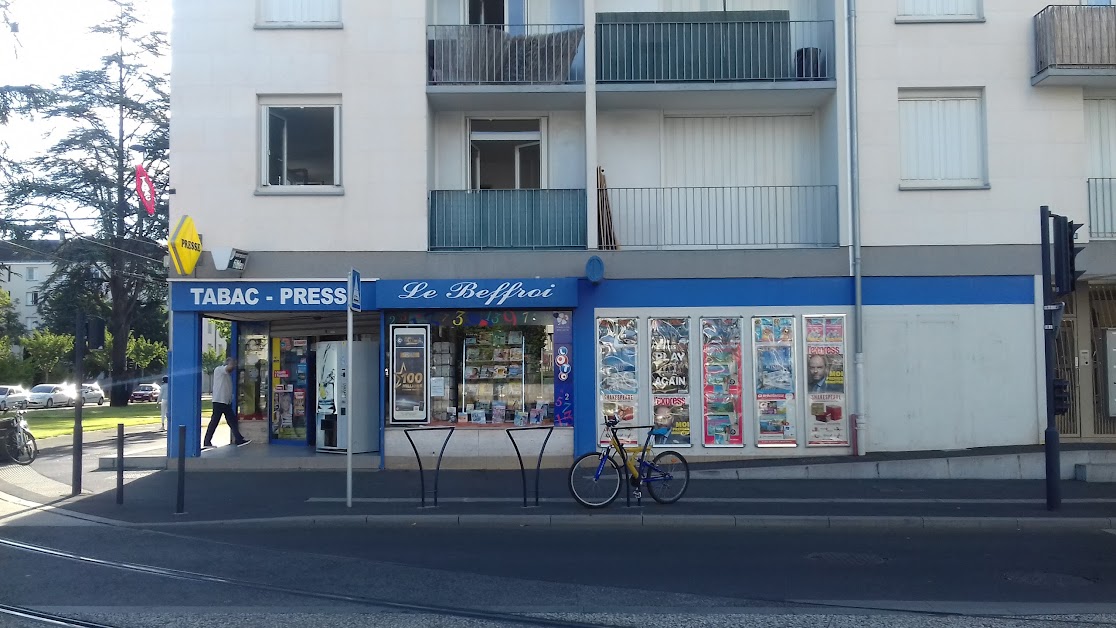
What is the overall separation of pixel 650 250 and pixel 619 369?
209cm

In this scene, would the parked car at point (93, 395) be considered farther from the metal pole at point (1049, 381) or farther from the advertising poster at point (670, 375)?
the metal pole at point (1049, 381)

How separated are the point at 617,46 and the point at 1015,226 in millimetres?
7296

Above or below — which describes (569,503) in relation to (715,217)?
below

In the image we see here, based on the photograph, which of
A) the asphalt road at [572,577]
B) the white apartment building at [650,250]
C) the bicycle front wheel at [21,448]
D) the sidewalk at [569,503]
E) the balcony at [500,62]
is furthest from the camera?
the bicycle front wheel at [21,448]

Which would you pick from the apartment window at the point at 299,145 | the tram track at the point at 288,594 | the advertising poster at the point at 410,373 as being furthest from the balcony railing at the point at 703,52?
the tram track at the point at 288,594

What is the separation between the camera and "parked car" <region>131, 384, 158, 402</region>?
183 ft

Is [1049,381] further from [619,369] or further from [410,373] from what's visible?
[410,373]

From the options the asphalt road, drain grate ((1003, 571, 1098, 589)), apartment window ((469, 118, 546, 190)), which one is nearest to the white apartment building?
apartment window ((469, 118, 546, 190))

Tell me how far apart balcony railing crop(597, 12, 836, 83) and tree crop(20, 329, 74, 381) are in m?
52.1

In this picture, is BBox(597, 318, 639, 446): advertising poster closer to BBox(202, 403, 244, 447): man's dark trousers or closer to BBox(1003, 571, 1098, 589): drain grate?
BBox(202, 403, 244, 447): man's dark trousers

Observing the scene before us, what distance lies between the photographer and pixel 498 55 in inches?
629

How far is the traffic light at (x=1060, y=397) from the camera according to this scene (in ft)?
36.9

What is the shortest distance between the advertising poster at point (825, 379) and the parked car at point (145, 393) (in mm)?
50230

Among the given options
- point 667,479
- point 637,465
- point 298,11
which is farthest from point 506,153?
point 667,479
